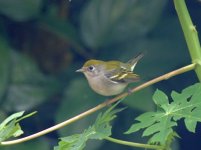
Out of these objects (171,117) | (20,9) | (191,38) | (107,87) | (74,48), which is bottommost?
(171,117)

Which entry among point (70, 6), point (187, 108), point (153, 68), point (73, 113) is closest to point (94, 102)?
point (73, 113)

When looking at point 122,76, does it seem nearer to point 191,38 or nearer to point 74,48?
point 74,48

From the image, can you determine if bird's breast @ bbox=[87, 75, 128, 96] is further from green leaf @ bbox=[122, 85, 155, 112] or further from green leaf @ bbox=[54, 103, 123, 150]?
green leaf @ bbox=[54, 103, 123, 150]

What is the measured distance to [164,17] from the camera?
3.11 meters

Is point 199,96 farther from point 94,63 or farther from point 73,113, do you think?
point 73,113

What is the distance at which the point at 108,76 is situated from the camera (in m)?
2.36

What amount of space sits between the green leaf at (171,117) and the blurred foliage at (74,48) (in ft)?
4.68

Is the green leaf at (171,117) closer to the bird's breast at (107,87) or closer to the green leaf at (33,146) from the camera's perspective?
the bird's breast at (107,87)

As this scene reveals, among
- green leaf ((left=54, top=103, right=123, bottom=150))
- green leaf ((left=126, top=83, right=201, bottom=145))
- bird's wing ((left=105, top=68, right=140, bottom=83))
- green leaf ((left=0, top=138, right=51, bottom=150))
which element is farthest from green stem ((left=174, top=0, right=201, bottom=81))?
green leaf ((left=0, top=138, right=51, bottom=150))

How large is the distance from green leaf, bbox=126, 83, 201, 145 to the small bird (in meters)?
0.86

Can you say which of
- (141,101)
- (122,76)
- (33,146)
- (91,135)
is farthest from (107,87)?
(91,135)

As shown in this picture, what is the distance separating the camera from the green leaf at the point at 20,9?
9.37ft

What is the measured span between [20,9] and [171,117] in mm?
1714

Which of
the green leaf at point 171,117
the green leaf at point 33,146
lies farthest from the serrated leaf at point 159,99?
the green leaf at point 33,146
